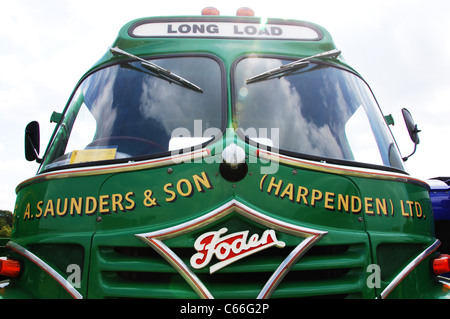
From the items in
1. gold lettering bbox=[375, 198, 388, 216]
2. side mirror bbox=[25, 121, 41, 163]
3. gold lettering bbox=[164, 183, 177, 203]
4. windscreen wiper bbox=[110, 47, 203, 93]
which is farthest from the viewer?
side mirror bbox=[25, 121, 41, 163]

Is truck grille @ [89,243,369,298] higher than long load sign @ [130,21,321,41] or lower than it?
lower

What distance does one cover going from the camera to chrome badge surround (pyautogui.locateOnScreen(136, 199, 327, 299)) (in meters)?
2.18

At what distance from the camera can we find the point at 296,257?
225 cm

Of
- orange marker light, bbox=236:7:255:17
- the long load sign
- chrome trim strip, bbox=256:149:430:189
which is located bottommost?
chrome trim strip, bbox=256:149:430:189

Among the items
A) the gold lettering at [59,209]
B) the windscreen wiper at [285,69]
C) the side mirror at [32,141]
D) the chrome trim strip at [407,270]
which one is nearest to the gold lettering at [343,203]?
the chrome trim strip at [407,270]

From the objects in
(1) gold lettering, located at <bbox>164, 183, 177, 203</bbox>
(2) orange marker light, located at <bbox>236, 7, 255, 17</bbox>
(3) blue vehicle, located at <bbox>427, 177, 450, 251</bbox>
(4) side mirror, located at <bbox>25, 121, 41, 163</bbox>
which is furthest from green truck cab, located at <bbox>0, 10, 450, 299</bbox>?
(3) blue vehicle, located at <bbox>427, 177, 450, 251</bbox>

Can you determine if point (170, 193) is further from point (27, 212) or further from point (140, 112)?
point (27, 212)

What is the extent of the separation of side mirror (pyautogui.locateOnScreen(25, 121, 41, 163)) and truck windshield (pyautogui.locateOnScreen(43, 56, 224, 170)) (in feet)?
1.09

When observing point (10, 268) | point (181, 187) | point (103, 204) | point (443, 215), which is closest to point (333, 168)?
point (181, 187)

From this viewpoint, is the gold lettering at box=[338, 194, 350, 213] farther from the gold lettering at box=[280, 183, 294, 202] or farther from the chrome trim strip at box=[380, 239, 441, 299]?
the chrome trim strip at box=[380, 239, 441, 299]

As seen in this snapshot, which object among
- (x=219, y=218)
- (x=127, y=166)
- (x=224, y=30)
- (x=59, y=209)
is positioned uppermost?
(x=224, y=30)

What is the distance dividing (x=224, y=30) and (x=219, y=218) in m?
1.75

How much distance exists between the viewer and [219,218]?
2252mm

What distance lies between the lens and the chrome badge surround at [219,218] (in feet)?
7.15
